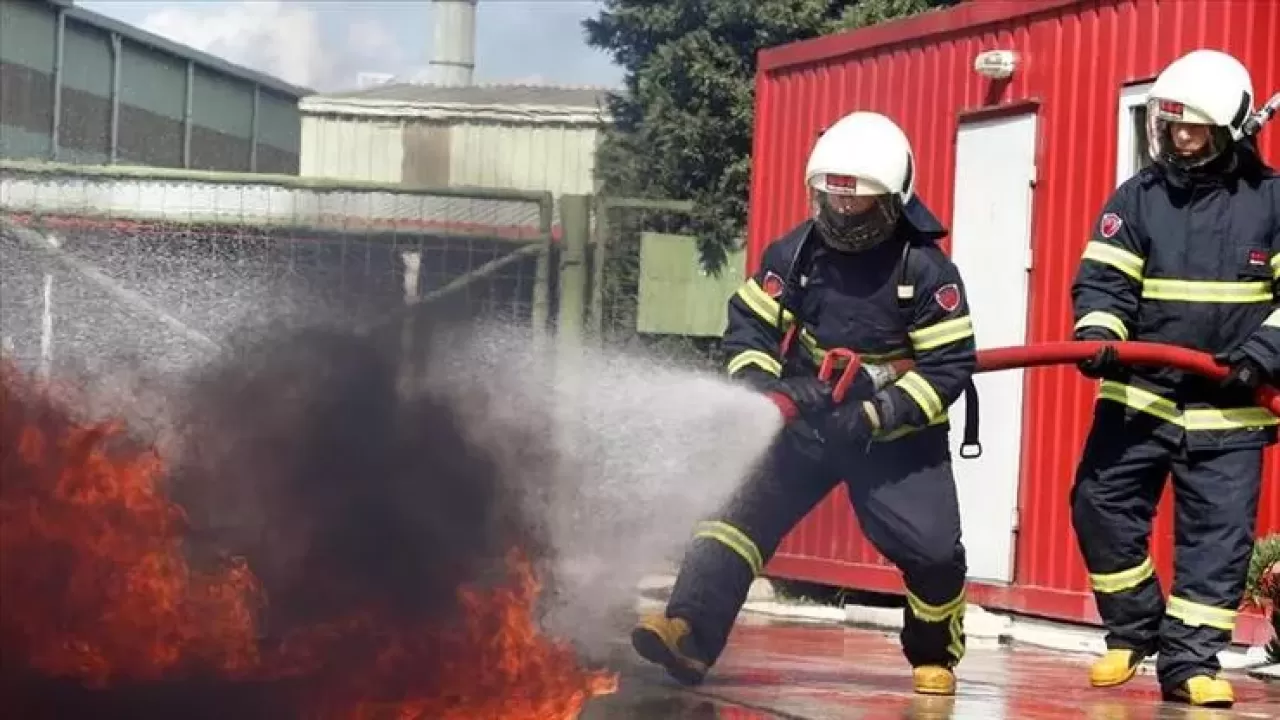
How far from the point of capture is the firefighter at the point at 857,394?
697 centimetres

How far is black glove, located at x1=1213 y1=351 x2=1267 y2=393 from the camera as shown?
7.13 metres

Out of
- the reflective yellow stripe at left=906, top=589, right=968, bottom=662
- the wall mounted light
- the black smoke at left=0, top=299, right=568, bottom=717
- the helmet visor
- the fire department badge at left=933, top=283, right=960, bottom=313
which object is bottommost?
the reflective yellow stripe at left=906, top=589, right=968, bottom=662

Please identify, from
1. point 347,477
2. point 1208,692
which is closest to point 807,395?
point 1208,692

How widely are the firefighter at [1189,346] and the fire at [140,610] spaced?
2753 mm

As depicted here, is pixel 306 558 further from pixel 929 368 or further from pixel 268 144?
pixel 268 144

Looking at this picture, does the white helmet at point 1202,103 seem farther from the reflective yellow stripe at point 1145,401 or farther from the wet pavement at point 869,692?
the wet pavement at point 869,692

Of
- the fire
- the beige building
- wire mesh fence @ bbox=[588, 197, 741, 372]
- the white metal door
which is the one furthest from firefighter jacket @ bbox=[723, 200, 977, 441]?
the beige building

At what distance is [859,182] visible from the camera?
691 centimetres

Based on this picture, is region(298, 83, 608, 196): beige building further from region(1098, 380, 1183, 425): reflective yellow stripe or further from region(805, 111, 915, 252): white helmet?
region(805, 111, 915, 252): white helmet

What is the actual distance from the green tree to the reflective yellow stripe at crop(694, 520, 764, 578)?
10544 millimetres

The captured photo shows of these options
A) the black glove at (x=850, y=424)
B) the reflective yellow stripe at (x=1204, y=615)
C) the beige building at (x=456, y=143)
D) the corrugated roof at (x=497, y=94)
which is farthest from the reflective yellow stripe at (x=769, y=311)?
the corrugated roof at (x=497, y=94)

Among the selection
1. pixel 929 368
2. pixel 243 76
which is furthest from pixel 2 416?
pixel 243 76

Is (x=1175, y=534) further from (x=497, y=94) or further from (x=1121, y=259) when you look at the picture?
(x=497, y=94)

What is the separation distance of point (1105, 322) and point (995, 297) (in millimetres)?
3848
